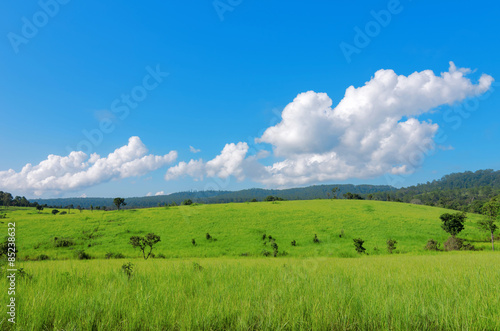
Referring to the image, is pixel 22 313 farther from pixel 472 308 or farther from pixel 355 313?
pixel 472 308

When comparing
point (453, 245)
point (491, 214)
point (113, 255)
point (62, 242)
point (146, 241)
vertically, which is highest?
point (491, 214)

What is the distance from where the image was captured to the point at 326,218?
7206 cm

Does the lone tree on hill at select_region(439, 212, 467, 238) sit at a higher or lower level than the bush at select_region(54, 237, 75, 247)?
higher

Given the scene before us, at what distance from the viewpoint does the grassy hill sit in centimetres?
4766

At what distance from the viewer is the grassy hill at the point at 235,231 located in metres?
47.7

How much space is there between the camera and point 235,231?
196 feet

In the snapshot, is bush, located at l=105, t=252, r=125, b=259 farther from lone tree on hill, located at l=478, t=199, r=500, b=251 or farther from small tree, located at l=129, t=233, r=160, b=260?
lone tree on hill, located at l=478, t=199, r=500, b=251

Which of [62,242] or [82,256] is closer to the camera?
[82,256]

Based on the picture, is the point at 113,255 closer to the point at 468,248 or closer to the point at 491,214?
the point at 468,248

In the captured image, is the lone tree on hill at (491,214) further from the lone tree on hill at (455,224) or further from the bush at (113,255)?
the bush at (113,255)

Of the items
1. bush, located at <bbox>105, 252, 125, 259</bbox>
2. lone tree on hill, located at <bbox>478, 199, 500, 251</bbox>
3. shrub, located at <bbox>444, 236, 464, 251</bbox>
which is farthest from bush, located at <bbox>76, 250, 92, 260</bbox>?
lone tree on hill, located at <bbox>478, 199, 500, 251</bbox>

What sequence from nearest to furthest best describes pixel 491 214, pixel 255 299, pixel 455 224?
pixel 255 299 → pixel 491 214 → pixel 455 224

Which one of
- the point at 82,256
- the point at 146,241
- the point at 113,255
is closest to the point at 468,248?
the point at 146,241

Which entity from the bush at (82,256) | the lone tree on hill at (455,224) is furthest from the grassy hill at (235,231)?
the lone tree on hill at (455,224)
